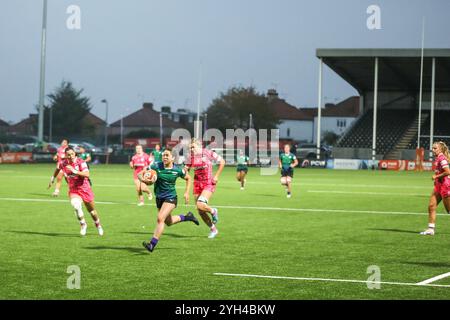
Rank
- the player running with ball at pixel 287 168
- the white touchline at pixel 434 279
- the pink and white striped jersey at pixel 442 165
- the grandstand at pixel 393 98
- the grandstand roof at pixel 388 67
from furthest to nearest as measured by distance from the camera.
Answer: the grandstand at pixel 393 98, the grandstand roof at pixel 388 67, the player running with ball at pixel 287 168, the pink and white striped jersey at pixel 442 165, the white touchline at pixel 434 279

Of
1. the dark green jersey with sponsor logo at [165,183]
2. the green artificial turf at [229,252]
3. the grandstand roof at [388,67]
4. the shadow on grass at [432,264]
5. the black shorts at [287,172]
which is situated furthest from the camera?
the grandstand roof at [388,67]

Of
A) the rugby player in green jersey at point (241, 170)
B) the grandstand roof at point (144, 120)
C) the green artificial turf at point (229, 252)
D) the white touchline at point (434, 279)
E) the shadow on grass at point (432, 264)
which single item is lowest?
the green artificial turf at point (229, 252)

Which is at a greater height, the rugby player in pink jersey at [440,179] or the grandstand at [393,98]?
the grandstand at [393,98]

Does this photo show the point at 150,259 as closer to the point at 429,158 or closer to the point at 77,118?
the point at 429,158

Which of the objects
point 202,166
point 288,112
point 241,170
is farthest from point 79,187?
point 288,112

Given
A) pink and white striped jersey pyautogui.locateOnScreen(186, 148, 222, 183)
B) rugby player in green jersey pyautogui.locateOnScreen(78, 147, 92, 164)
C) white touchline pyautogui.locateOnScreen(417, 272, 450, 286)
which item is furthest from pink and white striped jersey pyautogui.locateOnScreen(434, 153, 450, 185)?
rugby player in green jersey pyautogui.locateOnScreen(78, 147, 92, 164)

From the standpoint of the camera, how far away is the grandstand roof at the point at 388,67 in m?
71.7

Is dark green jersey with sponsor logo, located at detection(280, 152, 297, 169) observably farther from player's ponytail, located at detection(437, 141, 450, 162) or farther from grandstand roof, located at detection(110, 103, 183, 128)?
grandstand roof, located at detection(110, 103, 183, 128)

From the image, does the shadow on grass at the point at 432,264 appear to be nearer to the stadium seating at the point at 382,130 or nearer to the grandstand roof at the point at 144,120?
the stadium seating at the point at 382,130

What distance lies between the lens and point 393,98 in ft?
306

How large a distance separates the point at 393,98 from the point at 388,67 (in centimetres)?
1441

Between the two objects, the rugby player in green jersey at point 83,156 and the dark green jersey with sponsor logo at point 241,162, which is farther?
the dark green jersey with sponsor logo at point 241,162

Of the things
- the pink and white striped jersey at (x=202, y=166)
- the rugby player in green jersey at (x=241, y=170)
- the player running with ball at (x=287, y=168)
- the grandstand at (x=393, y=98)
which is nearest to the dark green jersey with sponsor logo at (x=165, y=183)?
the pink and white striped jersey at (x=202, y=166)
